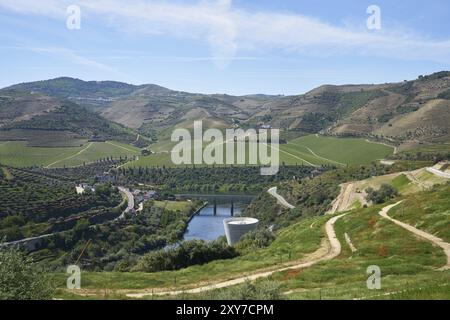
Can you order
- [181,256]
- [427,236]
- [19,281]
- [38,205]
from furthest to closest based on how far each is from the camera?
[38,205] → [181,256] → [427,236] → [19,281]

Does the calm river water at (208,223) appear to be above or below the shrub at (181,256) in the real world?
below

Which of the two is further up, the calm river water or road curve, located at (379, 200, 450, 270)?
road curve, located at (379, 200, 450, 270)

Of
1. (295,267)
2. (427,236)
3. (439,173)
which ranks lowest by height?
(295,267)

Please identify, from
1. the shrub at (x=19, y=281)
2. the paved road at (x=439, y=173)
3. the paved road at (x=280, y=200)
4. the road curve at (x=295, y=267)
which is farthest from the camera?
the paved road at (x=280, y=200)

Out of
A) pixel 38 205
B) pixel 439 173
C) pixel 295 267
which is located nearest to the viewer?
pixel 295 267

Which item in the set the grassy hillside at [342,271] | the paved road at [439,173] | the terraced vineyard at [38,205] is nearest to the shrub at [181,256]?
the grassy hillside at [342,271]

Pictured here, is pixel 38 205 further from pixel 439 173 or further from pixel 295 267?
pixel 295 267

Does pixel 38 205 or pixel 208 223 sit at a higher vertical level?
pixel 38 205

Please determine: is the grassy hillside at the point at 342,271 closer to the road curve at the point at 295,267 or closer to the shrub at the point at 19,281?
the road curve at the point at 295,267

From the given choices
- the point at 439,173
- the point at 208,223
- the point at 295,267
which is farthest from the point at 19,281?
the point at 208,223

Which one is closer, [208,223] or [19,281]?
[19,281]

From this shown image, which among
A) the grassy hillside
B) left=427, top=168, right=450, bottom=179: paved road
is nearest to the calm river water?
left=427, top=168, right=450, bottom=179: paved road

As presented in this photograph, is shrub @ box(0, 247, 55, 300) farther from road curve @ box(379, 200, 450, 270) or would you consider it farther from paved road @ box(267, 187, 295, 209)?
paved road @ box(267, 187, 295, 209)
